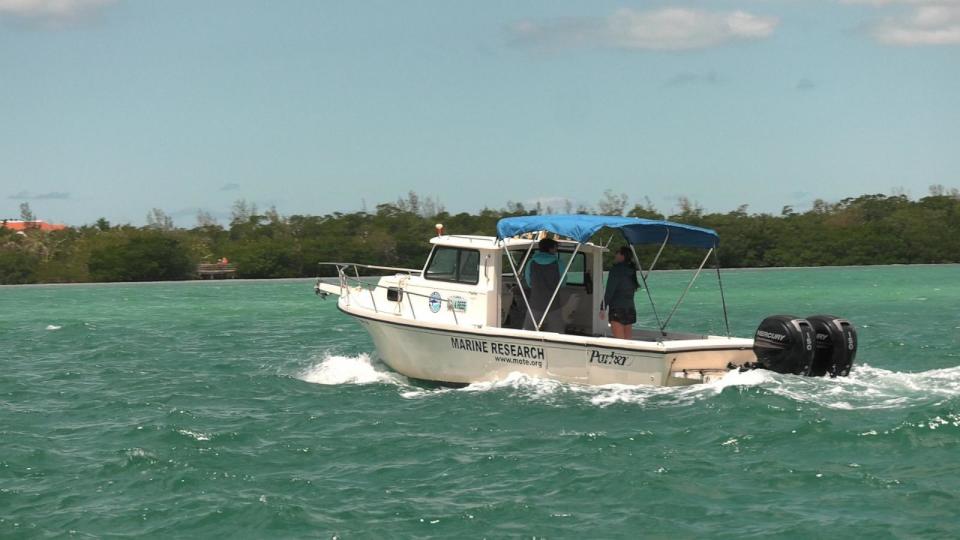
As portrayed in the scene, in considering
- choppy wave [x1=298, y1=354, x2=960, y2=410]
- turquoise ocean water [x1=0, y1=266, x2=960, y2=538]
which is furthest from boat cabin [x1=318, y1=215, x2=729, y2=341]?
turquoise ocean water [x1=0, y1=266, x2=960, y2=538]

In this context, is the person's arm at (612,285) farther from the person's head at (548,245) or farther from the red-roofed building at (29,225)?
the red-roofed building at (29,225)

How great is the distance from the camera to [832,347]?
14.3 metres

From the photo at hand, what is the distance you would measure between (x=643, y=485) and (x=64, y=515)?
5.13 m

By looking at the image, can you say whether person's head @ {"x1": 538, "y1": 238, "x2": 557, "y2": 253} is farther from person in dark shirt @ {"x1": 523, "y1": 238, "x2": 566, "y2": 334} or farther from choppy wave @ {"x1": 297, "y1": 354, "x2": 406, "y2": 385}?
choppy wave @ {"x1": 297, "y1": 354, "x2": 406, "y2": 385}

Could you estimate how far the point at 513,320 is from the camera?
1670cm

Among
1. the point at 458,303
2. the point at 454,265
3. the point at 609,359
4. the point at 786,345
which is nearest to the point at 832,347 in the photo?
the point at 786,345

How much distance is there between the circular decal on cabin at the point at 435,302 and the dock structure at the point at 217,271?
52.3 m

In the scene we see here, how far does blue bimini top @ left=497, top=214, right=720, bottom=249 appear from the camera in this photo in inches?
593

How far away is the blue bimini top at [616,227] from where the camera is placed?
1506 cm

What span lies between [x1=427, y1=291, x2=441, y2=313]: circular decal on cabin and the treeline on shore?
4986 centimetres

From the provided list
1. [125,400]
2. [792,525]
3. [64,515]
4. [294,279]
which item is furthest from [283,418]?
[294,279]

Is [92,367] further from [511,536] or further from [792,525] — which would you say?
[792,525]

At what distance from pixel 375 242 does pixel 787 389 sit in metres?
56.1

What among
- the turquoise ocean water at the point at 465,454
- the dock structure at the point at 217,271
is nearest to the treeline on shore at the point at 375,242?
the dock structure at the point at 217,271
